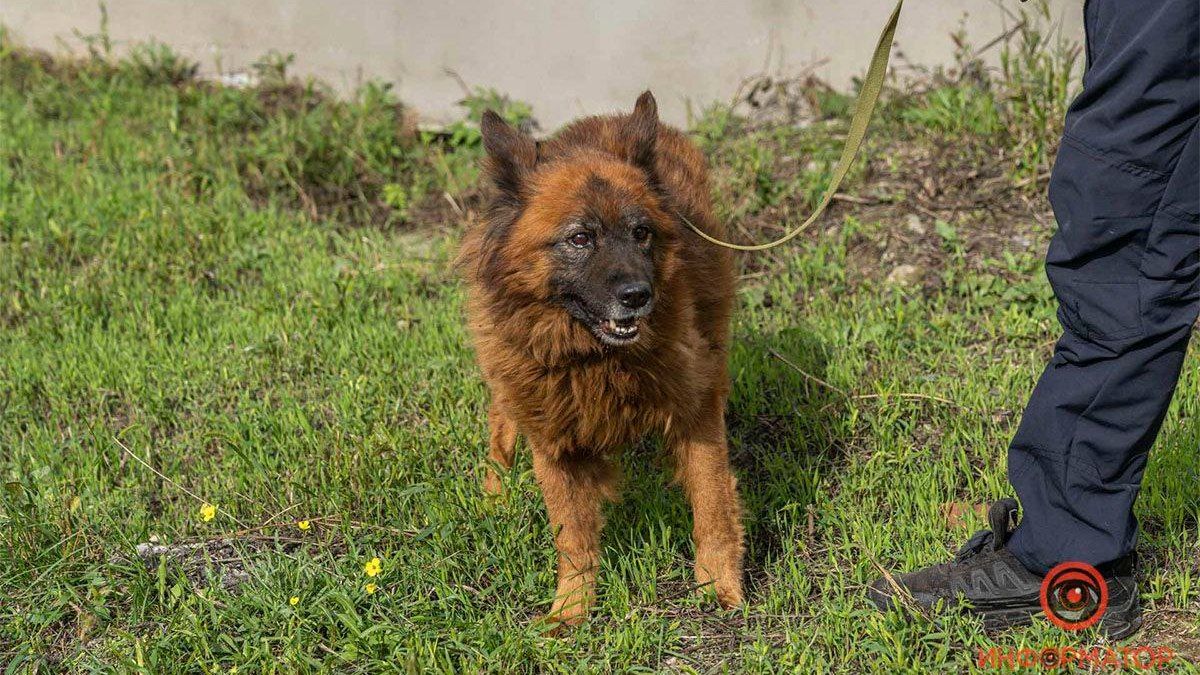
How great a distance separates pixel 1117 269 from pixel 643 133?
1.53 meters

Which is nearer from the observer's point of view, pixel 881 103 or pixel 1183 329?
pixel 1183 329

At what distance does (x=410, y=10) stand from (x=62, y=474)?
3.78 meters

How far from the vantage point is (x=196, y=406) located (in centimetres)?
481

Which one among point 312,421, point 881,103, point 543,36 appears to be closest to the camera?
point 312,421

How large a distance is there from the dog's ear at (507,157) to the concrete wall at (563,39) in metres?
3.13

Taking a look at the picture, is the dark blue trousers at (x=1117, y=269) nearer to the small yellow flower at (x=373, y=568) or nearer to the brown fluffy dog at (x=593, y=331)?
the brown fluffy dog at (x=593, y=331)

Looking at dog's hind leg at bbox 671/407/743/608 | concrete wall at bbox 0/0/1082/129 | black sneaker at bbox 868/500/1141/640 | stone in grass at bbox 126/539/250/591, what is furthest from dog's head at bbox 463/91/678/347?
concrete wall at bbox 0/0/1082/129

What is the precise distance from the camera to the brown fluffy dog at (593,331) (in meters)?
3.46

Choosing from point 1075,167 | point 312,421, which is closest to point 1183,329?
point 1075,167

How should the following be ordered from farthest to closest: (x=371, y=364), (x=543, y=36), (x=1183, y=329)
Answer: (x=543, y=36) → (x=371, y=364) → (x=1183, y=329)

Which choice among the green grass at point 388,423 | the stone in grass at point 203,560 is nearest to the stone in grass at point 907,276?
the green grass at point 388,423

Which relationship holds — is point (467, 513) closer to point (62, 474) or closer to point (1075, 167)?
point (62, 474)

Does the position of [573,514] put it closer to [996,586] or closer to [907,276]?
[996,586]

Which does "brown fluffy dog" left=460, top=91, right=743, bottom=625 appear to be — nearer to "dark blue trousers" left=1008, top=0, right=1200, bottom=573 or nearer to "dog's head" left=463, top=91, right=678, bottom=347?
"dog's head" left=463, top=91, right=678, bottom=347
